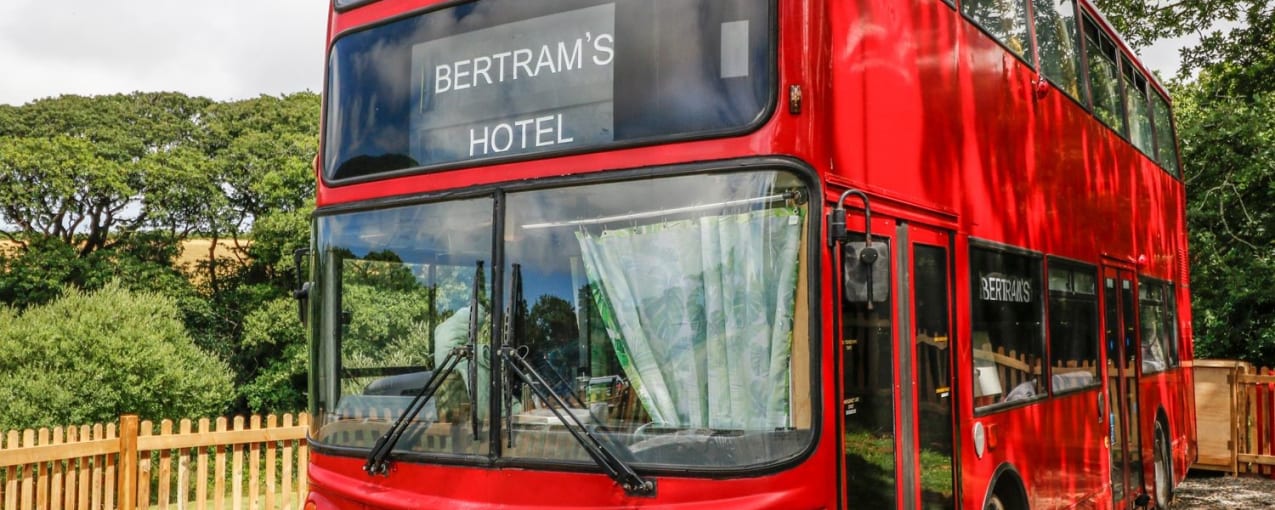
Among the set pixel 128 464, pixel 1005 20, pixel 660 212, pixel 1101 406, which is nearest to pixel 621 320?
pixel 660 212

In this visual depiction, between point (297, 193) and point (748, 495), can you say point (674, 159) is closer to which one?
point (748, 495)

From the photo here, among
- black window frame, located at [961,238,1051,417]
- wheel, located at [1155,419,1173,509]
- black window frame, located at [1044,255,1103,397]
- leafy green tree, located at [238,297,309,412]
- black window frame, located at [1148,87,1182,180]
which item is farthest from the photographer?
leafy green tree, located at [238,297,309,412]

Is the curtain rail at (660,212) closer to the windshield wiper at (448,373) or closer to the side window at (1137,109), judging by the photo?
the windshield wiper at (448,373)

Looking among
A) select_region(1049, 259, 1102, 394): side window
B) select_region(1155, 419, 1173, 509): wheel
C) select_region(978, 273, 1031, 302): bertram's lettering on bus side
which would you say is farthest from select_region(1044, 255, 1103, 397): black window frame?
select_region(1155, 419, 1173, 509): wheel

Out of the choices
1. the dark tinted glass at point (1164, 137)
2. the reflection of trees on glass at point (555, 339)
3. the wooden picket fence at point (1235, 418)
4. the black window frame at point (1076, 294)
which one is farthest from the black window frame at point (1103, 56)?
the wooden picket fence at point (1235, 418)

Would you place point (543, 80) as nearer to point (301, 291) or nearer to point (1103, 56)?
point (301, 291)

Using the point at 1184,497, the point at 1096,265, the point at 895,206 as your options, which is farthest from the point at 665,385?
the point at 1184,497

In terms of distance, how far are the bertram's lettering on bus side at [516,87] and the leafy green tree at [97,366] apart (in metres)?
30.7

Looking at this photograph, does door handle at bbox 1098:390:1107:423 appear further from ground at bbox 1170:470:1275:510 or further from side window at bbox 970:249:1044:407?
ground at bbox 1170:470:1275:510

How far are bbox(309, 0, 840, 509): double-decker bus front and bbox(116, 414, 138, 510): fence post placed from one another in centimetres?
544

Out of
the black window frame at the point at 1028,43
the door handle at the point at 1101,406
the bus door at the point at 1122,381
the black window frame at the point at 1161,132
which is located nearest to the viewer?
the black window frame at the point at 1028,43

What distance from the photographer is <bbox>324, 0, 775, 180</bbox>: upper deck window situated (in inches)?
164

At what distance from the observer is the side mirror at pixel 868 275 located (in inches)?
154

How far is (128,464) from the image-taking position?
946 cm
